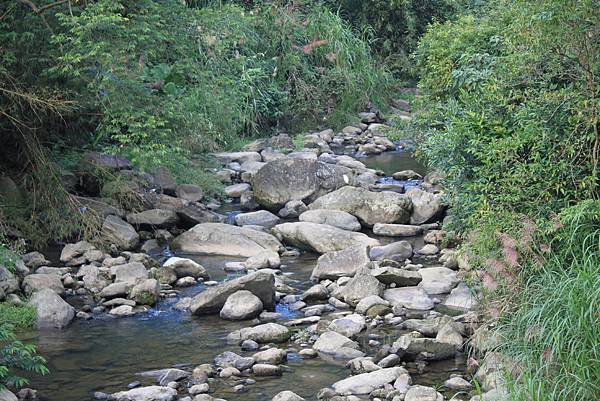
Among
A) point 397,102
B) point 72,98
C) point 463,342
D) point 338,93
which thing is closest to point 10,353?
point 463,342

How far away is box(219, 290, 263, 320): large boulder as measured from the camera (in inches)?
321

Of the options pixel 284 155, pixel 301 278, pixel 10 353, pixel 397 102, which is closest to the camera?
pixel 10 353

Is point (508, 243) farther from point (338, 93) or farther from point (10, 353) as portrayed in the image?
point (338, 93)

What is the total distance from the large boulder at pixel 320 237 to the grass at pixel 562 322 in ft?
13.4

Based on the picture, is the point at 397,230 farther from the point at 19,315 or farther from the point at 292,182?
the point at 19,315

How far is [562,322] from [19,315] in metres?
4.86

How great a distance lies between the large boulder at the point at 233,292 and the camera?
8367 millimetres

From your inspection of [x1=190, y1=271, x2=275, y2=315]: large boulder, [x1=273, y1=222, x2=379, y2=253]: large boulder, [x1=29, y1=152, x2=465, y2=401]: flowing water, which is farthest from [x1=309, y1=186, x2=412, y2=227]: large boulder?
[x1=190, y1=271, x2=275, y2=315]: large boulder

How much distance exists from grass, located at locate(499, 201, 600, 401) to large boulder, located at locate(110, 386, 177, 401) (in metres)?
2.37

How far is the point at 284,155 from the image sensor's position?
1558 cm

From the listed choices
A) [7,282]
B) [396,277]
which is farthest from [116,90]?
[396,277]

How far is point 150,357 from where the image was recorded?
7297mm

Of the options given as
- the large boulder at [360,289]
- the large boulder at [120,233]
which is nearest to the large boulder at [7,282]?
the large boulder at [120,233]

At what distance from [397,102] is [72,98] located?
1158cm
